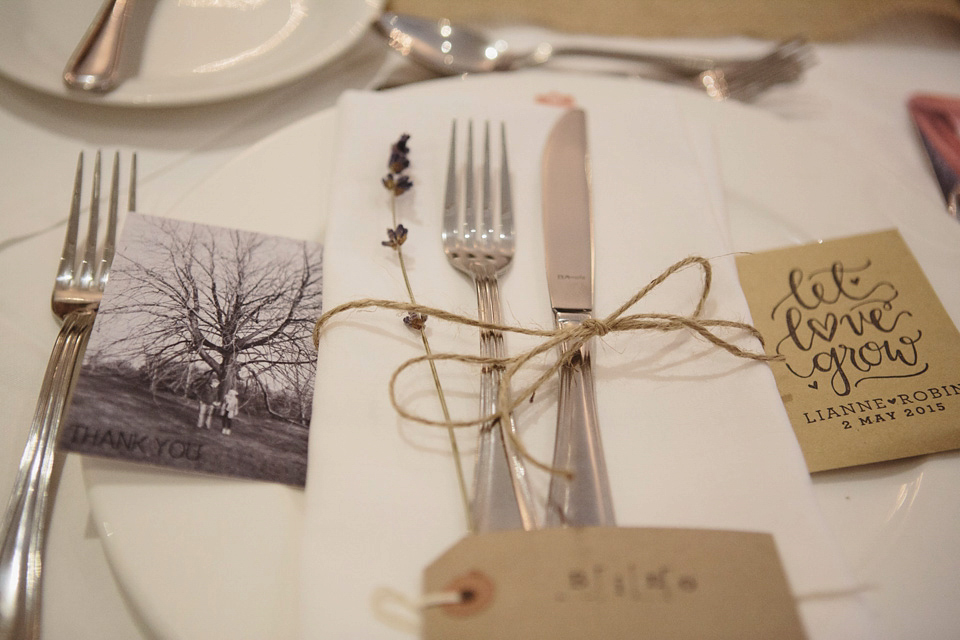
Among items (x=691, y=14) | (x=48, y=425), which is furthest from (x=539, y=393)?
(x=691, y=14)

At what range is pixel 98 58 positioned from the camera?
809mm

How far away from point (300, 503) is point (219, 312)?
0.22 metres

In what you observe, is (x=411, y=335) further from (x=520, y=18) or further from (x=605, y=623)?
(x=520, y=18)

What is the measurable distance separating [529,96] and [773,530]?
691 mm

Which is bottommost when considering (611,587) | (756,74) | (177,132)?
(611,587)

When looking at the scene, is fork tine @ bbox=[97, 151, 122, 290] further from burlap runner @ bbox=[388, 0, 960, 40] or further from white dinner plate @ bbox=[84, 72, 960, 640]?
burlap runner @ bbox=[388, 0, 960, 40]

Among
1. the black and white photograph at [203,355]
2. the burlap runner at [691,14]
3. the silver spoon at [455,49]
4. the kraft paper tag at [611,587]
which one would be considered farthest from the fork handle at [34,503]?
the burlap runner at [691,14]

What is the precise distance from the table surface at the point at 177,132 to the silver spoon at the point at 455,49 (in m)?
0.04

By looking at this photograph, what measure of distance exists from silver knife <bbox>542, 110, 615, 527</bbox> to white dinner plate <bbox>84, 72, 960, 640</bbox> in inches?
8.3

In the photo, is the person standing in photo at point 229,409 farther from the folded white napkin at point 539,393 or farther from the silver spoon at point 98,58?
the silver spoon at point 98,58

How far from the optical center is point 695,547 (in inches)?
16.8

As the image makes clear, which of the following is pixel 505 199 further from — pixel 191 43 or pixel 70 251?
pixel 191 43

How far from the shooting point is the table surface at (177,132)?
52 cm

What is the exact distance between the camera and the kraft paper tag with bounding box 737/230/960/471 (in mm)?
559
